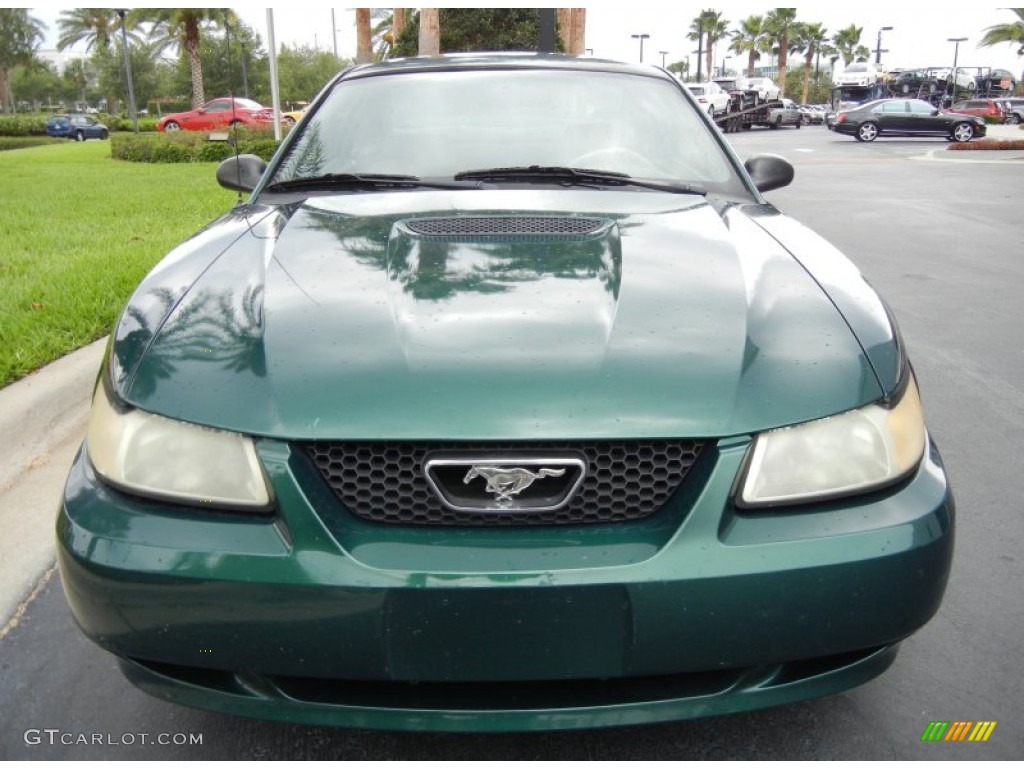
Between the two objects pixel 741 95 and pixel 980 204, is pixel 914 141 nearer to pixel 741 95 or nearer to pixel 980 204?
pixel 741 95

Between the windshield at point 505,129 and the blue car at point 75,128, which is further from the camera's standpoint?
the blue car at point 75,128

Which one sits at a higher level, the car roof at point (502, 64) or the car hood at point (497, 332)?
the car roof at point (502, 64)

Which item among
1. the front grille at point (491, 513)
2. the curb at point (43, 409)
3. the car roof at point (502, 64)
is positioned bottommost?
the curb at point (43, 409)

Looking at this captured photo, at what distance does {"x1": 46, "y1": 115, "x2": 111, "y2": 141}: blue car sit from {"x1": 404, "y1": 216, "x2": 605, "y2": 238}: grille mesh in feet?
151

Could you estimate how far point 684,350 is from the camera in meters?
1.86

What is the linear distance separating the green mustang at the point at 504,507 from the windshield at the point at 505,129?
3.64ft

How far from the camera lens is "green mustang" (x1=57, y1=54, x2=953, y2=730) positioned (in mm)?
1658

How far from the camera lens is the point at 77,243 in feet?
25.3

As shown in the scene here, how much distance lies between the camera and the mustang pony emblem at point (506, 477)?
1706 millimetres

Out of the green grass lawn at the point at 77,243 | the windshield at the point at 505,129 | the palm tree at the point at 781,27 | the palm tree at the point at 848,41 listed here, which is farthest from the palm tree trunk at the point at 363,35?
the palm tree at the point at 848,41

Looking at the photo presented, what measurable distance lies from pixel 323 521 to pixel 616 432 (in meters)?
0.53

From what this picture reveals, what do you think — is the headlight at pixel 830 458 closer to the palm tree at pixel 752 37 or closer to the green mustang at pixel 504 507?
the green mustang at pixel 504 507

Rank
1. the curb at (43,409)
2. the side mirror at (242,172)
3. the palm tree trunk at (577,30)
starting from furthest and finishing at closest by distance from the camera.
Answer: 1. the palm tree trunk at (577,30)
2. the curb at (43,409)
3. the side mirror at (242,172)

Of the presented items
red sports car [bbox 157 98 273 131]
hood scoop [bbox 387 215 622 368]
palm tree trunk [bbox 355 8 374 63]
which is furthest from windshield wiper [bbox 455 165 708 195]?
red sports car [bbox 157 98 273 131]
